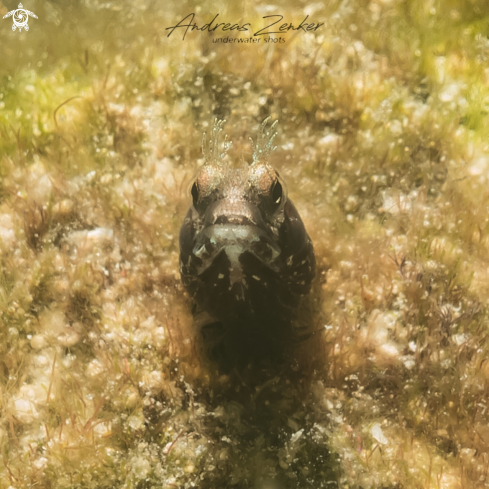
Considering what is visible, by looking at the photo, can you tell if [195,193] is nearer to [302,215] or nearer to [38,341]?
[302,215]

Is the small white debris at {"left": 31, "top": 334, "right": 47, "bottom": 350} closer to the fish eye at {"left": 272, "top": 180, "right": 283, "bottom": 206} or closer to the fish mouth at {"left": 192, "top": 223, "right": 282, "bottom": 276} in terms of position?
the fish mouth at {"left": 192, "top": 223, "right": 282, "bottom": 276}

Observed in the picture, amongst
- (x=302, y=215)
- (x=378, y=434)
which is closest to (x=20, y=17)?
(x=302, y=215)

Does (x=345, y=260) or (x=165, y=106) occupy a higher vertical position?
(x=165, y=106)

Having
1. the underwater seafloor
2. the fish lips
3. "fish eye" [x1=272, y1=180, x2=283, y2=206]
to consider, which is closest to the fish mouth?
the fish lips

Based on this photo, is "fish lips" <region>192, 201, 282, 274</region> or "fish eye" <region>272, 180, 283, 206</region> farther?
"fish eye" <region>272, 180, 283, 206</region>

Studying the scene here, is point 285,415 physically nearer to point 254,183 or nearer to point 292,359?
point 292,359

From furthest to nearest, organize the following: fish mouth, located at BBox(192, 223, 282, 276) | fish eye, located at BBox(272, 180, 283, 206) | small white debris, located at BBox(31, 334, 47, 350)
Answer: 1. small white debris, located at BBox(31, 334, 47, 350)
2. fish eye, located at BBox(272, 180, 283, 206)
3. fish mouth, located at BBox(192, 223, 282, 276)

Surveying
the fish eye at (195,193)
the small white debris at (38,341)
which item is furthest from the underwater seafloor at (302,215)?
the fish eye at (195,193)

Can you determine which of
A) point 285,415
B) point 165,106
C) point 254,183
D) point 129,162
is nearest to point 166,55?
point 165,106
